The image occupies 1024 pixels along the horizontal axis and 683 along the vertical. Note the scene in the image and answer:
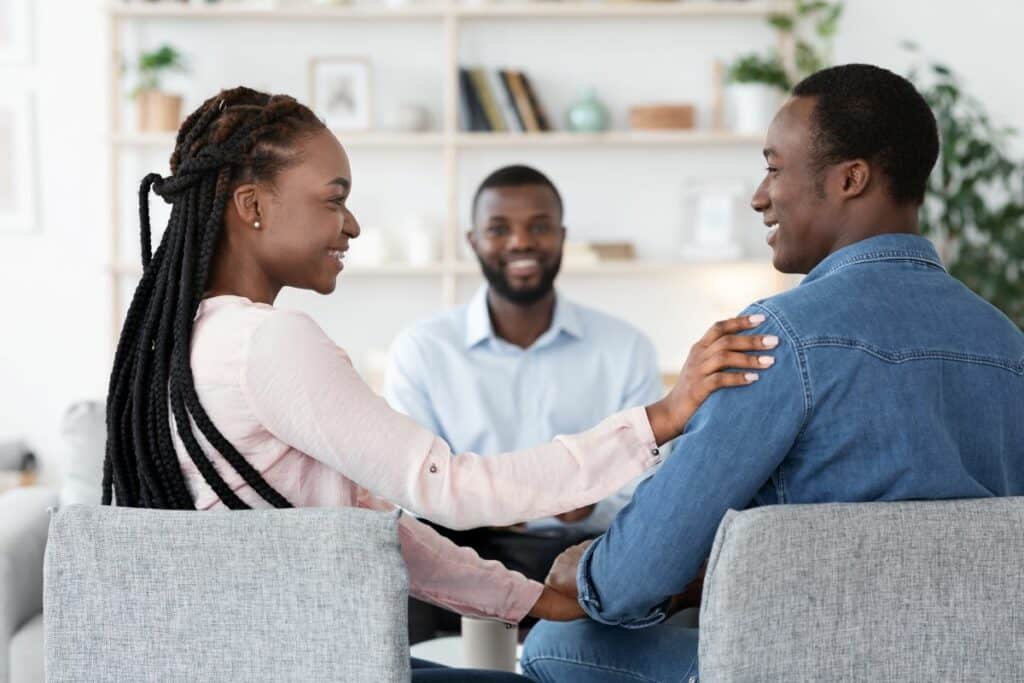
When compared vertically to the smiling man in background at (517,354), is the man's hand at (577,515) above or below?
below

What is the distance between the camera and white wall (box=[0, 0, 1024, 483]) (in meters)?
4.64

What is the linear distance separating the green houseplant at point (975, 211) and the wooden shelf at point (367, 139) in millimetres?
1709

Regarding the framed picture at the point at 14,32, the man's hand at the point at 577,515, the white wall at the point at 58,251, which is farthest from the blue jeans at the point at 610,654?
the framed picture at the point at 14,32

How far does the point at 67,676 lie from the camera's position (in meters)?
1.20

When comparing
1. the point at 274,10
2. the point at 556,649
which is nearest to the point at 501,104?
the point at 274,10

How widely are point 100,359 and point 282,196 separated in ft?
11.5

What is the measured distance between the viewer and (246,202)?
148 cm

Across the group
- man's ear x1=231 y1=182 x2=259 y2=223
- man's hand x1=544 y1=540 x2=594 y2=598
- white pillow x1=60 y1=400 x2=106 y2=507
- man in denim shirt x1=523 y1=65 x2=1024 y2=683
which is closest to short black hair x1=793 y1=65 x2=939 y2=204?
man in denim shirt x1=523 y1=65 x2=1024 y2=683

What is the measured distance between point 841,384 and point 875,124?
35 cm

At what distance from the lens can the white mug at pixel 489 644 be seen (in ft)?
6.10

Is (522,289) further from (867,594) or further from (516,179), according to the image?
(867,594)

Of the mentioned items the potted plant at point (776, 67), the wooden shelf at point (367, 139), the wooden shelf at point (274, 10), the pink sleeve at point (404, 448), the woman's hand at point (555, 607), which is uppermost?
the wooden shelf at point (274, 10)

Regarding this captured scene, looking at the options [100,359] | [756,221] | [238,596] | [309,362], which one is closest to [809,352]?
[309,362]

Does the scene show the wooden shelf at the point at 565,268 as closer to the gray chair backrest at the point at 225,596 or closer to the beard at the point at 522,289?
the beard at the point at 522,289
